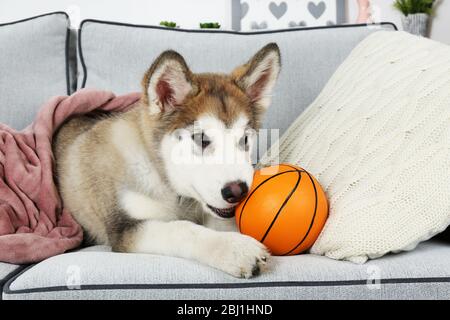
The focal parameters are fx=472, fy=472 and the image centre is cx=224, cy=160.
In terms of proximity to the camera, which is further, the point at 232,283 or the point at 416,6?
the point at 416,6

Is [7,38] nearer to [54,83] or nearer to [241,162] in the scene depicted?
[54,83]

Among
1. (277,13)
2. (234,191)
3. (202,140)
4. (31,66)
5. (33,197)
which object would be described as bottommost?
(33,197)

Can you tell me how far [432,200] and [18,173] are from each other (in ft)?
4.33

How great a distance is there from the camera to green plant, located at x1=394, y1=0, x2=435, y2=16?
3.85 metres

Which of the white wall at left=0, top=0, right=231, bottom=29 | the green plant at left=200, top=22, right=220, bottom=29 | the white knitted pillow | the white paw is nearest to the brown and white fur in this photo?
the white paw

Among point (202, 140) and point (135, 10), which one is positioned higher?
point (135, 10)

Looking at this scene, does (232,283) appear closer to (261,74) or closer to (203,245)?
(203,245)

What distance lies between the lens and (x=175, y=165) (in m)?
1.46

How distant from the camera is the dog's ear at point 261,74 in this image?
4.88 ft

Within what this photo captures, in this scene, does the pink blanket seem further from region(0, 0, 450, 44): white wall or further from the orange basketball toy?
region(0, 0, 450, 44): white wall

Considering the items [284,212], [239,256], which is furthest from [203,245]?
[284,212]

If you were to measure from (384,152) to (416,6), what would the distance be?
3.02m

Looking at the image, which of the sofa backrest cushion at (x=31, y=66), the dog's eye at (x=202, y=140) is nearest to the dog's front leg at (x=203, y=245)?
the dog's eye at (x=202, y=140)

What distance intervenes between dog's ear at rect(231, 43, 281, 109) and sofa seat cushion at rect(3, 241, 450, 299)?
65 centimetres
